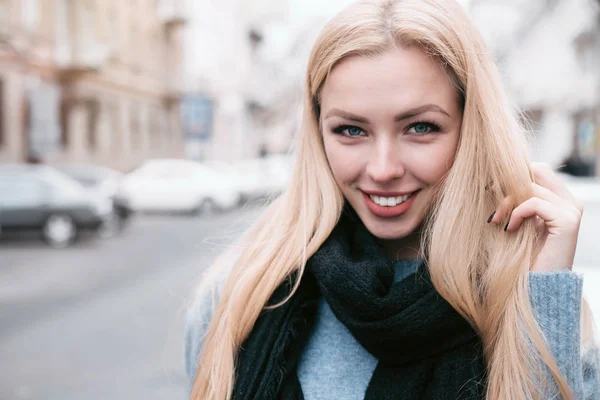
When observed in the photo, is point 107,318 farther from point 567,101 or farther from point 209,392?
point 567,101

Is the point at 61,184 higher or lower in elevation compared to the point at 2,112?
lower

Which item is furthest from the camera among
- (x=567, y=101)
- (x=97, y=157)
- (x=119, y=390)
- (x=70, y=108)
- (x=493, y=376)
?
(x=97, y=157)

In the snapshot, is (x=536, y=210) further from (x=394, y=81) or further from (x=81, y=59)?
(x=81, y=59)

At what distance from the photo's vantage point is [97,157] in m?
24.3

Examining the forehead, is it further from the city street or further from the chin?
the city street

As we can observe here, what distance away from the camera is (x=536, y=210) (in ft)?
4.75

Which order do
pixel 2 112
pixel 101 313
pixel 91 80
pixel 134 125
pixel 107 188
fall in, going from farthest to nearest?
1. pixel 134 125
2. pixel 91 80
3. pixel 2 112
4. pixel 107 188
5. pixel 101 313

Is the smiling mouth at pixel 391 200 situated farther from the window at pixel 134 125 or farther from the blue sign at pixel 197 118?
the window at pixel 134 125

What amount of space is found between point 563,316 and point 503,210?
0.27 metres

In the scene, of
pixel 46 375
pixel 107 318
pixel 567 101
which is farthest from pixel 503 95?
pixel 567 101

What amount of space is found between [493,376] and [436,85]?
26.1 inches

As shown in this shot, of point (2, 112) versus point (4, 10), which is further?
point (2, 112)

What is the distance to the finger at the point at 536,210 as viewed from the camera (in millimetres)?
1438

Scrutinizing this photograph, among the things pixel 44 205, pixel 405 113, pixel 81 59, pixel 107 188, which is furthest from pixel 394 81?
pixel 81 59
